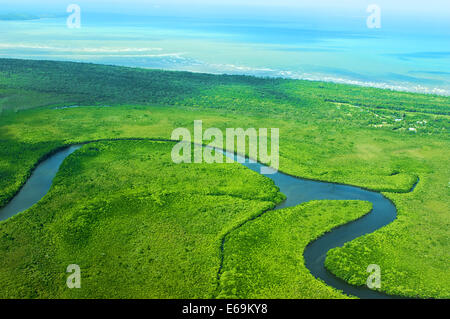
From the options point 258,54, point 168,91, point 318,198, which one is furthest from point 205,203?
point 258,54

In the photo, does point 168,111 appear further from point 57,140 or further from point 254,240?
point 254,240

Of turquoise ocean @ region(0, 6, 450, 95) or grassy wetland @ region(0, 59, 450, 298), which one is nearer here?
grassy wetland @ region(0, 59, 450, 298)

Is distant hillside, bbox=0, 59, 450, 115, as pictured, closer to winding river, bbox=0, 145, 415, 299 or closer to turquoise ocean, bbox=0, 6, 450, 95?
turquoise ocean, bbox=0, 6, 450, 95

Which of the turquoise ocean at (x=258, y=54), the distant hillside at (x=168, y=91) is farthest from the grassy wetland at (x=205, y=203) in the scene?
the turquoise ocean at (x=258, y=54)

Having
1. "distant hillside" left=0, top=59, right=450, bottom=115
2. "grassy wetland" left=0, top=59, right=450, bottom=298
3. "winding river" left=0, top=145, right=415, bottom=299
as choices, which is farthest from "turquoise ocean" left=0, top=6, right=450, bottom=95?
"winding river" left=0, top=145, right=415, bottom=299

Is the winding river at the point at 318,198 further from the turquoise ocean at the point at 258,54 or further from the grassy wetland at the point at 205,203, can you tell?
the turquoise ocean at the point at 258,54
